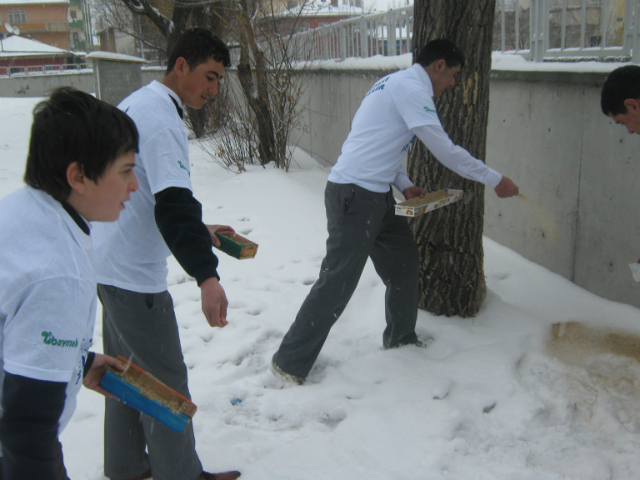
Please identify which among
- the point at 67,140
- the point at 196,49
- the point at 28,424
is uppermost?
the point at 196,49

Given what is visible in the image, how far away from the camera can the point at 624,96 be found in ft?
8.42

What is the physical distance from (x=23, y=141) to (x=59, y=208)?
1435 cm

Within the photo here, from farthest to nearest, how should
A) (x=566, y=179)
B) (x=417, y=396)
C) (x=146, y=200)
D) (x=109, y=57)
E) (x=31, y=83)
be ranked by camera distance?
(x=31, y=83), (x=109, y=57), (x=566, y=179), (x=417, y=396), (x=146, y=200)

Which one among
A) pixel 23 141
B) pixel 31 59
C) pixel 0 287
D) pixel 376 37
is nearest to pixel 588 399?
pixel 0 287

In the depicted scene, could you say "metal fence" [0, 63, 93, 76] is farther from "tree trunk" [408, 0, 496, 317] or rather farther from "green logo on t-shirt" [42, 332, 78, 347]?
"green logo on t-shirt" [42, 332, 78, 347]

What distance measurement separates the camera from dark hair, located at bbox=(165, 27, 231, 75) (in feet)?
6.96

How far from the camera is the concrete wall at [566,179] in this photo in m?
3.63

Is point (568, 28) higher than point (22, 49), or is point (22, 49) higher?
point (22, 49)

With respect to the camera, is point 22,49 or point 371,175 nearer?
point 371,175

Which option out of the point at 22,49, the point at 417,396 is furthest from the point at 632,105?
the point at 22,49

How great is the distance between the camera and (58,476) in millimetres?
Result: 1259

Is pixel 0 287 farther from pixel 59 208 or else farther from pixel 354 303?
pixel 354 303

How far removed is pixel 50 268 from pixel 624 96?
2.47 metres

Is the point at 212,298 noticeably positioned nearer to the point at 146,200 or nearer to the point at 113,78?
the point at 146,200
